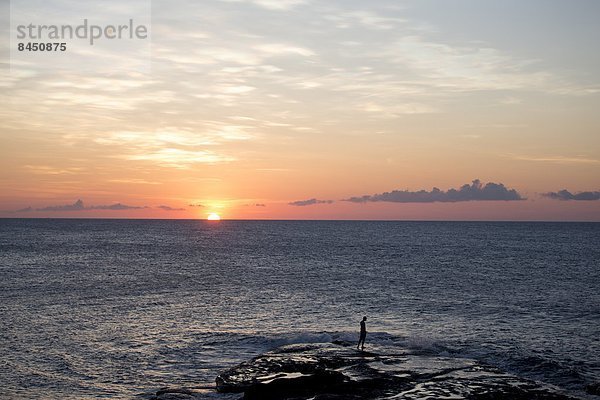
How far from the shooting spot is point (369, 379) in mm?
31125

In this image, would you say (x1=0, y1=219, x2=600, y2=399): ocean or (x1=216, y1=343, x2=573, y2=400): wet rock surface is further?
(x1=0, y1=219, x2=600, y2=399): ocean

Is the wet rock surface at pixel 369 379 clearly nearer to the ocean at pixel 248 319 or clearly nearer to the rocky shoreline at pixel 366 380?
the rocky shoreline at pixel 366 380

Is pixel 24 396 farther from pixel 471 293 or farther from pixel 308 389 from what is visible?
pixel 471 293

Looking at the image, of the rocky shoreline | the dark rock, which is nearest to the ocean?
the dark rock

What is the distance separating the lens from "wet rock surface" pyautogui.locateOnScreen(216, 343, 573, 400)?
1129 inches

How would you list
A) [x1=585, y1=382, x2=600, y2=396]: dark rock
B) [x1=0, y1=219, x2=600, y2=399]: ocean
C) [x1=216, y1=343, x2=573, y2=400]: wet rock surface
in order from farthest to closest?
1. [x1=0, y1=219, x2=600, y2=399]: ocean
2. [x1=585, y1=382, x2=600, y2=396]: dark rock
3. [x1=216, y1=343, x2=573, y2=400]: wet rock surface

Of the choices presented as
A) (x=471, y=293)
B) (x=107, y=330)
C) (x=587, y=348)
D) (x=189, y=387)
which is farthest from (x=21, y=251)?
(x=587, y=348)

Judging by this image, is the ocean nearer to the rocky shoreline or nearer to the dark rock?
the dark rock

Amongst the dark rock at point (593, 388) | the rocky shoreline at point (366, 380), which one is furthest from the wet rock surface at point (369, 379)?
the dark rock at point (593, 388)

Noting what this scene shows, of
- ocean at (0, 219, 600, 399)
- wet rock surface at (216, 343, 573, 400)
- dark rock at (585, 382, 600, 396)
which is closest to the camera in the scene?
wet rock surface at (216, 343, 573, 400)

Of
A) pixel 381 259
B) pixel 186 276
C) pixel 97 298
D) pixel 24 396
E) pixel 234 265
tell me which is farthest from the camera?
pixel 381 259

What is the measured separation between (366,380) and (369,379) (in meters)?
0.26

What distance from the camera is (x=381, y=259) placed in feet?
431

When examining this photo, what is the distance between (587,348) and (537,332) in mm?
6140
